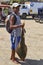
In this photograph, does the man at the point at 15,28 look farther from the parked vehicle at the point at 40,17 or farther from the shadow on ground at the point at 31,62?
the parked vehicle at the point at 40,17

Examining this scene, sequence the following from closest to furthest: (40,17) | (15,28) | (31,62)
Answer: (15,28), (31,62), (40,17)

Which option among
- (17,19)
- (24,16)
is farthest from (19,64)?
(24,16)

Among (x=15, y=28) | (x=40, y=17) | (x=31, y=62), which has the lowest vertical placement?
(x=40, y=17)

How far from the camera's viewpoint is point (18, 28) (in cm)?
709

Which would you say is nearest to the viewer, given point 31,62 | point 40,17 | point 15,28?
point 15,28

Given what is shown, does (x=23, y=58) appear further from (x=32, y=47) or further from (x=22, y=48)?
(x=32, y=47)

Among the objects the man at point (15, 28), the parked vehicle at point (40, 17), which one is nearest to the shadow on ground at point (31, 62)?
the man at point (15, 28)

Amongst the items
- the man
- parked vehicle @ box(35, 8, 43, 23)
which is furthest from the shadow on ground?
parked vehicle @ box(35, 8, 43, 23)

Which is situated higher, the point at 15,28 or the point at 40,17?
the point at 15,28

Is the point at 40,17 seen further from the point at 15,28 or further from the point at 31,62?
the point at 15,28

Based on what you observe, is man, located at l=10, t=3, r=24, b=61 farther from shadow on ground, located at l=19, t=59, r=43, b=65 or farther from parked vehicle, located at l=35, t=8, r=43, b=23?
parked vehicle, located at l=35, t=8, r=43, b=23

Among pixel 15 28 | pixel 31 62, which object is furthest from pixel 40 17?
pixel 15 28

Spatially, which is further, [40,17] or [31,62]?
[40,17]

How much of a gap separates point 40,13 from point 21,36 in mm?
18952
